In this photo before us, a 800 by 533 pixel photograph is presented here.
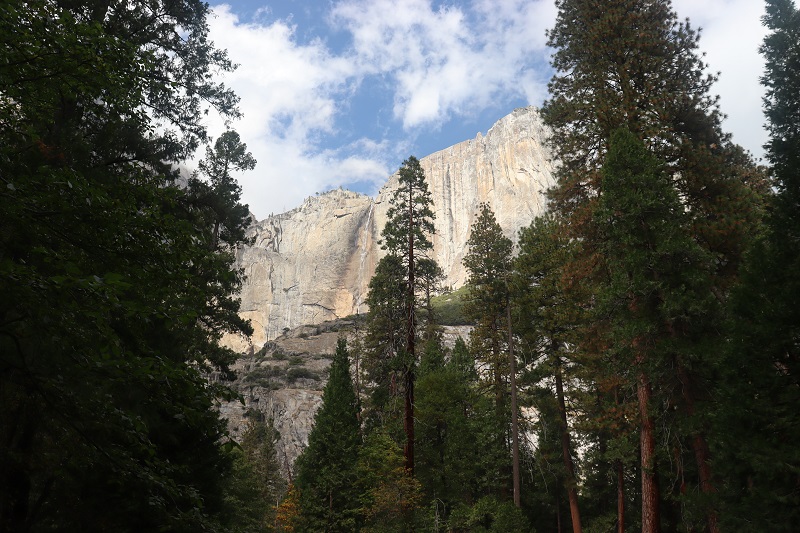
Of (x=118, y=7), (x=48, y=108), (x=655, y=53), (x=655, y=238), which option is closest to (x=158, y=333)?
(x=48, y=108)

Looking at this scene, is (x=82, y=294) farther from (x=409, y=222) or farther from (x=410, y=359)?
(x=409, y=222)

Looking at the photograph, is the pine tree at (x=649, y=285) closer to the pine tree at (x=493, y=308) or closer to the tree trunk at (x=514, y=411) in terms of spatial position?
the tree trunk at (x=514, y=411)

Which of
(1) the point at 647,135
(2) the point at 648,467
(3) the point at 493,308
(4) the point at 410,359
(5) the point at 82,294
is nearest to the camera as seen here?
(5) the point at 82,294

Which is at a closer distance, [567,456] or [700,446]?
[700,446]

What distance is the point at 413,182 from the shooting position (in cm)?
1803

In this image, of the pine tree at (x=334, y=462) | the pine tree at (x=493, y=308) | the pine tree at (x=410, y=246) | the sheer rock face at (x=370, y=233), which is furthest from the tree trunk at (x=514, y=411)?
the sheer rock face at (x=370, y=233)

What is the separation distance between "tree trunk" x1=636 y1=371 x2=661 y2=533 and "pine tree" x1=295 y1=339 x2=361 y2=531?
10327mm

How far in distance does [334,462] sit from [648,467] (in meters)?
15.8

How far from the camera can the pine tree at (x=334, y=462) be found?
20453 millimetres

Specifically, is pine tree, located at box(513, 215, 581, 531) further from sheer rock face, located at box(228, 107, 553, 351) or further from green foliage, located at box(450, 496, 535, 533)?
sheer rock face, located at box(228, 107, 553, 351)

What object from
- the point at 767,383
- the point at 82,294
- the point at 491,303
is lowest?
the point at 767,383

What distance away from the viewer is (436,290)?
17.1 m

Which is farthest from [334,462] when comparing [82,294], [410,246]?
[82,294]

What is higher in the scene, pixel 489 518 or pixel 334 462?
pixel 334 462
